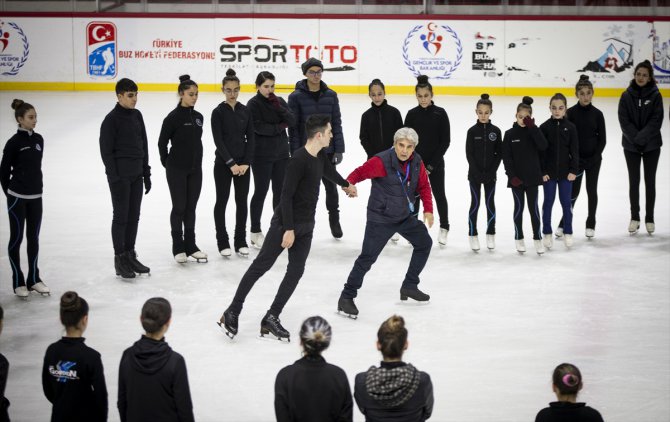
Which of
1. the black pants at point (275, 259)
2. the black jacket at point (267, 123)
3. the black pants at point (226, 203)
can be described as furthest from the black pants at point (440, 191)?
the black pants at point (275, 259)

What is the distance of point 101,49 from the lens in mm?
22891

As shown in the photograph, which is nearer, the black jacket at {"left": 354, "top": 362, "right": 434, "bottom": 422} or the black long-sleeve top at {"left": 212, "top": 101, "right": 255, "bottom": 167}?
the black jacket at {"left": 354, "top": 362, "right": 434, "bottom": 422}

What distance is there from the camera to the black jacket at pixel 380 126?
9.83m

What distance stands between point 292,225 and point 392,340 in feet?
9.01

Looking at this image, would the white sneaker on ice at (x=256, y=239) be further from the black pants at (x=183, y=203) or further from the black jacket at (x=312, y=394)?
the black jacket at (x=312, y=394)

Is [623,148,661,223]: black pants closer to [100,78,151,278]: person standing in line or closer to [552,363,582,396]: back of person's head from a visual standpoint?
[100,78,151,278]: person standing in line

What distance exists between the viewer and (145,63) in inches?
904

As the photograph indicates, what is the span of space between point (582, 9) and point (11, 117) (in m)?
13.4

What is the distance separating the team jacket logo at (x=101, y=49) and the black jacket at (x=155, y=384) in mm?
19533

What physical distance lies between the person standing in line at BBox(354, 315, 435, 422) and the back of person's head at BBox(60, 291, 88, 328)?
4.66ft

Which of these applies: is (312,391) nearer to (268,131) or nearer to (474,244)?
(268,131)

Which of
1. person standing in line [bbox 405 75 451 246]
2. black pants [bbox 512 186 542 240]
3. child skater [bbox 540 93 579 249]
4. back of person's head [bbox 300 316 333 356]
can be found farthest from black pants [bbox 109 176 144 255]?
back of person's head [bbox 300 316 333 356]

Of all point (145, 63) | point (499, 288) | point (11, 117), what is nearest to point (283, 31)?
point (145, 63)

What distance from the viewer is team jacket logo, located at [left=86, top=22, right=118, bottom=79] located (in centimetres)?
2283
